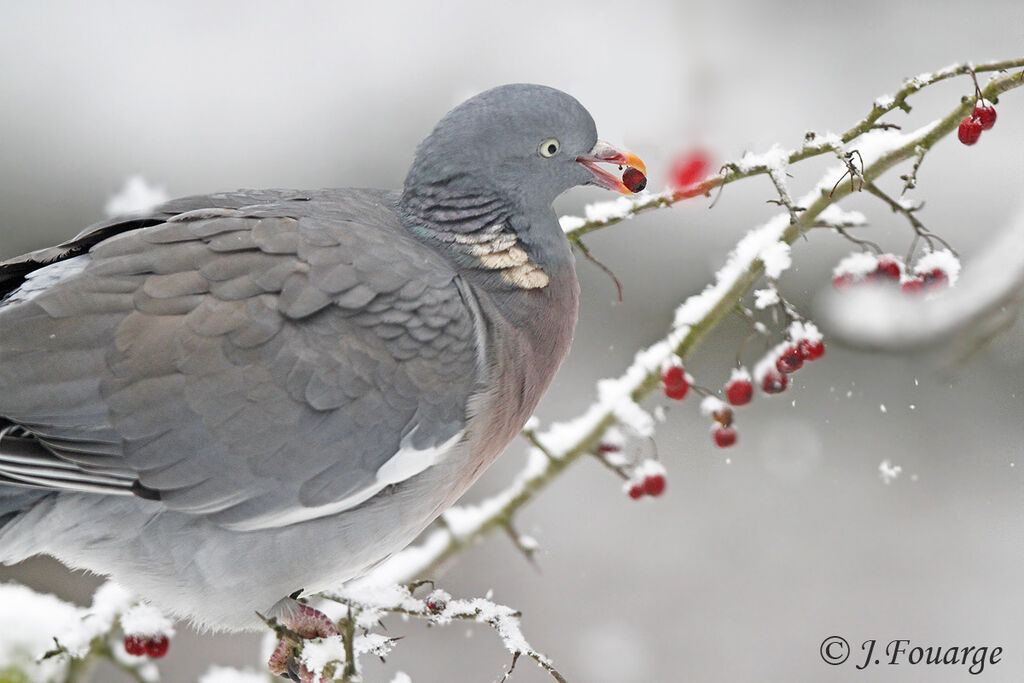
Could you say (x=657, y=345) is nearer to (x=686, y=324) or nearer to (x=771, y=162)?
(x=686, y=324)

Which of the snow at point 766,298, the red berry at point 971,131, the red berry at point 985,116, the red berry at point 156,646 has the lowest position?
the red berry at point 156,646

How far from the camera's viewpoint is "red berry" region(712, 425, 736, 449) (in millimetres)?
2064

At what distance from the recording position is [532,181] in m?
2.11

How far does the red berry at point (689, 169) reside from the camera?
1.99 meters

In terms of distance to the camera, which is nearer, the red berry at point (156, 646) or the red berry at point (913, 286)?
the red berry at point (913, 286)

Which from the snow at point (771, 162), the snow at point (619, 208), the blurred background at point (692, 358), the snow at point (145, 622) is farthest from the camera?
the blurred background at point (692, 358)

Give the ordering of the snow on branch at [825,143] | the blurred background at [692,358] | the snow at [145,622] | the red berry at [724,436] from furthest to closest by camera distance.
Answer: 1. the blurred background at [692,358]
2. the snow at [145,622]
3. the red berry at [724,436]
4. the snow on branch at [825,143]

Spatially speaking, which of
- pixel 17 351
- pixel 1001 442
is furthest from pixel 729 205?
pixel 17 351

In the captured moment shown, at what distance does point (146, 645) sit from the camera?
2199 millimetres

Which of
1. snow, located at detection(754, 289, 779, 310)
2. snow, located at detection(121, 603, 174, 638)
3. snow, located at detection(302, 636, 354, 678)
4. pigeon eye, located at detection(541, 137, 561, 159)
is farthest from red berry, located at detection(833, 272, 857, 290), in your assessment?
snow, located at detection(121, 603, 174, 638)

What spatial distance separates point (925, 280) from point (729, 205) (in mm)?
2423

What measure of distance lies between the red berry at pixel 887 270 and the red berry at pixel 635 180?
457 millimetres

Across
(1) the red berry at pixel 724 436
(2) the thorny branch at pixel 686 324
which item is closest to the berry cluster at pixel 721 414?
(1) the red berry at pixel 724 436

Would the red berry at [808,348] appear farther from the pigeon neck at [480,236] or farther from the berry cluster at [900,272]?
the pigeon neck at [480,236]
